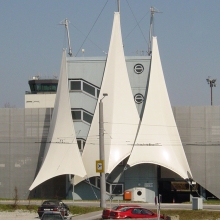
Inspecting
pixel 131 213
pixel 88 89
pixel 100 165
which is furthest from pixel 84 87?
pixel 131 213

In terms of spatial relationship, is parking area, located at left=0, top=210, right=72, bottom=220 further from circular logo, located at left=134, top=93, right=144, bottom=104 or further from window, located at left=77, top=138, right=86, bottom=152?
circular logo, located at left=134, top=93, right=144, bottom=104

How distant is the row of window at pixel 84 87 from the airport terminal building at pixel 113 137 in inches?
3.5

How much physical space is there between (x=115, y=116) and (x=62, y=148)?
5260 mm

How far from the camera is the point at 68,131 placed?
53375 millimetres

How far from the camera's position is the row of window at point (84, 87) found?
5528 cm

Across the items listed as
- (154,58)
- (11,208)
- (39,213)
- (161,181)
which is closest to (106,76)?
(154,58)

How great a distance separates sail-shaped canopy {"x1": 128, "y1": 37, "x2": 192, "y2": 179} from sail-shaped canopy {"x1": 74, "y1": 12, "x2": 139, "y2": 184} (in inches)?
39.6

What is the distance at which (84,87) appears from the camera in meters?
55.3

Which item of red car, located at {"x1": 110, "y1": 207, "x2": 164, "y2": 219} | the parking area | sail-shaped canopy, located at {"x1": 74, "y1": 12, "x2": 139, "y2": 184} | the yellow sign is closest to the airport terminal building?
sail-shaped canopy, located at {"x1": 74, "y1": 12, "x2": 139, "y2": 184}

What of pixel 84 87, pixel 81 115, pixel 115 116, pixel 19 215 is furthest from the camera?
pixel 84 87

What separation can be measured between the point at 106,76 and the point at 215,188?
14.3 meters

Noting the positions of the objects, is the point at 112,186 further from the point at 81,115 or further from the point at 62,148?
the point at 81,115

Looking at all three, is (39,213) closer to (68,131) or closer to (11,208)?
(11,208)

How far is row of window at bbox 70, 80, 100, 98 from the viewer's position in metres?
55.3
